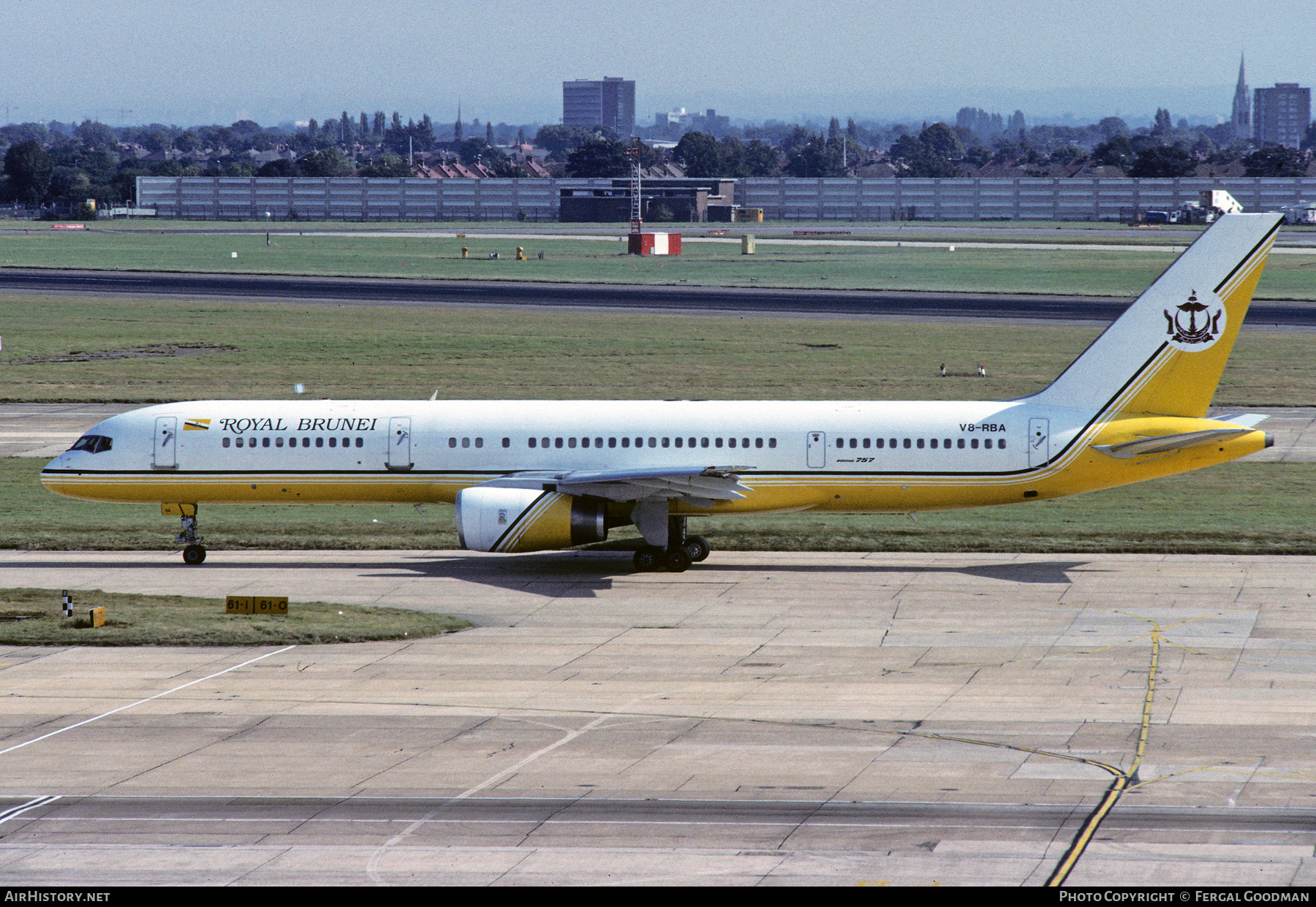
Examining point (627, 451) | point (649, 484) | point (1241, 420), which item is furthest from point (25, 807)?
point (1241, 420)

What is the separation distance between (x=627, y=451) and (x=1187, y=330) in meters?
15.3

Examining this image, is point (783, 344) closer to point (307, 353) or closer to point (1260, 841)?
point (307, 353)

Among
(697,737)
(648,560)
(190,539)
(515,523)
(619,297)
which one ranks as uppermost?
(619,297)

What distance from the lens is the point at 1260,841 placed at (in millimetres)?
19500

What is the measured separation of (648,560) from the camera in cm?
3894

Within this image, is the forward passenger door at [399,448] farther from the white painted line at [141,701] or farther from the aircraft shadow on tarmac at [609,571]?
the white painted line at [141,701]

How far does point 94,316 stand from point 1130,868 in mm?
94181

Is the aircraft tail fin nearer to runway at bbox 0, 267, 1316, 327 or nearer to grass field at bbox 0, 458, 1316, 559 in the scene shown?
grass field at bbox 0, 458, 1316, 559

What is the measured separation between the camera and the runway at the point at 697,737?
1934 cm

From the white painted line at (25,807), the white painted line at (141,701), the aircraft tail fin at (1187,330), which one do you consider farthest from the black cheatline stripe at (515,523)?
→ the white painted line at (25,807)

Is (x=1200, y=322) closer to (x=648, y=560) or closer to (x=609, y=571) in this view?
(x=648, y=560)

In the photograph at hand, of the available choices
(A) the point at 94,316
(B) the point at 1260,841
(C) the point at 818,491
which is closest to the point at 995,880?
(B) the point at 1260,841

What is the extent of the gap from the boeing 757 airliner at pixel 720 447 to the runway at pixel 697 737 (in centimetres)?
239

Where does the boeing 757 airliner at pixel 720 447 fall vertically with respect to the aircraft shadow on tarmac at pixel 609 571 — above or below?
above
